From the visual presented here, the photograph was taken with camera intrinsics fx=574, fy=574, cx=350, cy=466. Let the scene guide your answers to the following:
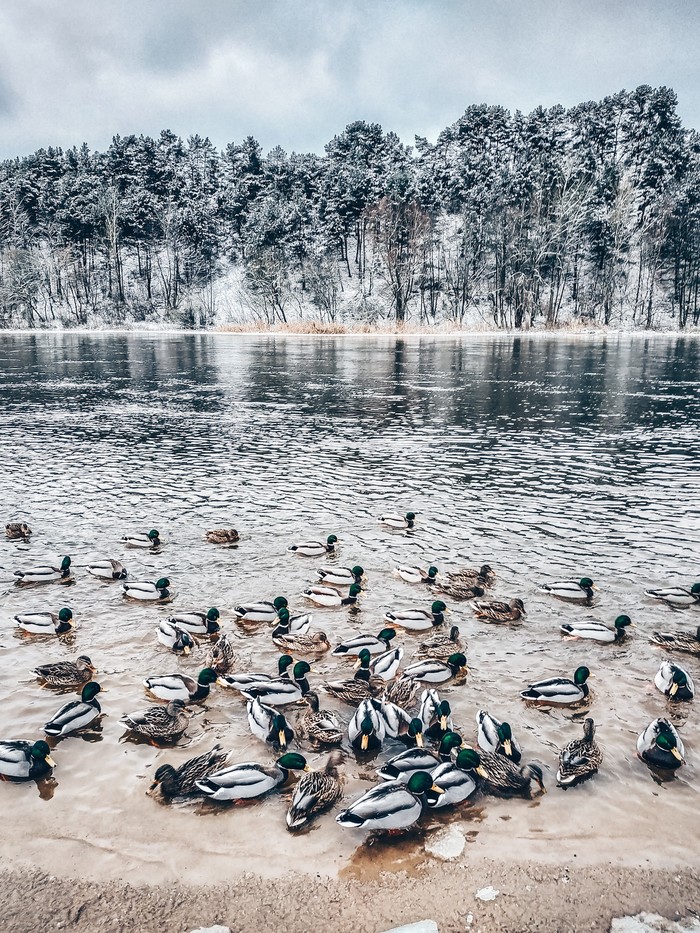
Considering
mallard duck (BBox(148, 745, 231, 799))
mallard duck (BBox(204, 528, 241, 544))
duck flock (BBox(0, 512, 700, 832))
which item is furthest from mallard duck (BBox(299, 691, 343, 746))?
mallard duck (BBox(204, 528, 241, 544))

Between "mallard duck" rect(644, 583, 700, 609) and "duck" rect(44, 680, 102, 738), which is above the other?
"mallard duck" rect(644, 583, 700, 609)

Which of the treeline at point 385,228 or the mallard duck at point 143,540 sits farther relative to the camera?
the treeline at point 385,228

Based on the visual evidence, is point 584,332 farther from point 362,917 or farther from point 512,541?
point 362,917

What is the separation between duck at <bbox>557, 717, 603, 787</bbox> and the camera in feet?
20.6

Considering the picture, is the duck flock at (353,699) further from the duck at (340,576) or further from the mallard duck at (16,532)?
the mallard duck at (16,532)

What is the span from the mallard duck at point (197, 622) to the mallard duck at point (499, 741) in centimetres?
457

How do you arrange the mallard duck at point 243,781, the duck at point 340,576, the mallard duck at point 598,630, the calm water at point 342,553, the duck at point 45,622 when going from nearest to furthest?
the calm water at point 342,553
the mallard duck at point 243,781
the mallard duck at point 598,630
the duck at point 45,622
the duck at point 340,576

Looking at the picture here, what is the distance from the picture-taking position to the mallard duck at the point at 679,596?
10.0m

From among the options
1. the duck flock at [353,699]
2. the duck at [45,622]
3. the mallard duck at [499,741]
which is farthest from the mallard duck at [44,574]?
the mallard duck at [499,741]

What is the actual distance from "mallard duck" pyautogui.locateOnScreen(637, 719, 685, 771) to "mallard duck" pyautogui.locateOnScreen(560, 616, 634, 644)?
7.33ft

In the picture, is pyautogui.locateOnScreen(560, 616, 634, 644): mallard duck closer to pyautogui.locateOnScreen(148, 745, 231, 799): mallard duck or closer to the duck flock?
the duck flock

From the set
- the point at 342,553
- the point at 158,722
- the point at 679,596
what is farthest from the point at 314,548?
the point at 679,596

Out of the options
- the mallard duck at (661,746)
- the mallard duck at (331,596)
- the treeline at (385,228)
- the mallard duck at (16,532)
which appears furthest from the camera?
the treeline at (385,228)

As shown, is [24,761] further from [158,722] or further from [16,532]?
[16,532]
